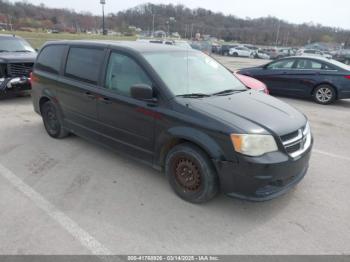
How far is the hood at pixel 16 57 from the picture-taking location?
7742 mm

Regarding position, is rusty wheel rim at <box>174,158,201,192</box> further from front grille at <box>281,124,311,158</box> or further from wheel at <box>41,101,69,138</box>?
wheel at <box>41,101,69,138</box>

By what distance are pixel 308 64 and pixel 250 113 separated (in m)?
7.08

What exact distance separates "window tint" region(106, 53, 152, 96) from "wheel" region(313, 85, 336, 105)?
23.6ft

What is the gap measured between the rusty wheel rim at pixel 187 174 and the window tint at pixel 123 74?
1.05 meters

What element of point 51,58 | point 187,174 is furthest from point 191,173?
point 51,58

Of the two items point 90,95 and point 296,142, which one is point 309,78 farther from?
point 90,95

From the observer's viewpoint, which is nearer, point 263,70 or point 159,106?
point 159,106

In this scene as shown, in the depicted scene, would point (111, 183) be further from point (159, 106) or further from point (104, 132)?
point (159, 106)

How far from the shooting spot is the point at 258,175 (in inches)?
113

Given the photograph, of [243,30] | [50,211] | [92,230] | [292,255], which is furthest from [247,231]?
[243,30]

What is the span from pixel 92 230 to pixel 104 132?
64.6 inches

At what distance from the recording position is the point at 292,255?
2627 millimetres

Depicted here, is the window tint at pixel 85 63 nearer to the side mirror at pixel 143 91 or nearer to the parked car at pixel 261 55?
the side mirror at pixel 143 91

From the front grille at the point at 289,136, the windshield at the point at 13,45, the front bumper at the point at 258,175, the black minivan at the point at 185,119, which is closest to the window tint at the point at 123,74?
the black minivan at the point at 185,119
